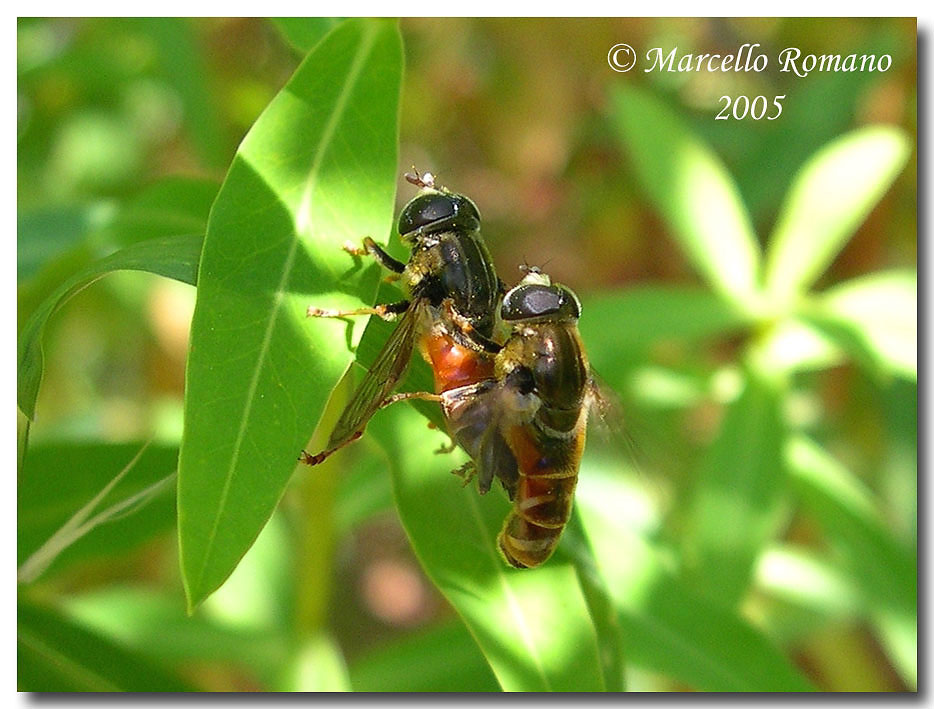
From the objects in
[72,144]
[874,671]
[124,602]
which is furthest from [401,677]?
[72,144]

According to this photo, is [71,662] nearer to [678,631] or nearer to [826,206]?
[678,631]

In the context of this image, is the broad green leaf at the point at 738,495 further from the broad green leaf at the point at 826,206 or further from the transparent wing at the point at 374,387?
the transparent wing at the point at 374,387

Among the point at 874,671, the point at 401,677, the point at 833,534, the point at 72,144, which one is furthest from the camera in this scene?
the point at 72,144

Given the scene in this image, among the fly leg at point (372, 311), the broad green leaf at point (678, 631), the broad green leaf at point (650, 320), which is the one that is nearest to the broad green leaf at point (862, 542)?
the broad green leaf at point (650, 320)

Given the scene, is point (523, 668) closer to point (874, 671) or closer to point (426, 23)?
point (874, 671)

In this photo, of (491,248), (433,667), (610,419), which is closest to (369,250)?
(610,419)
